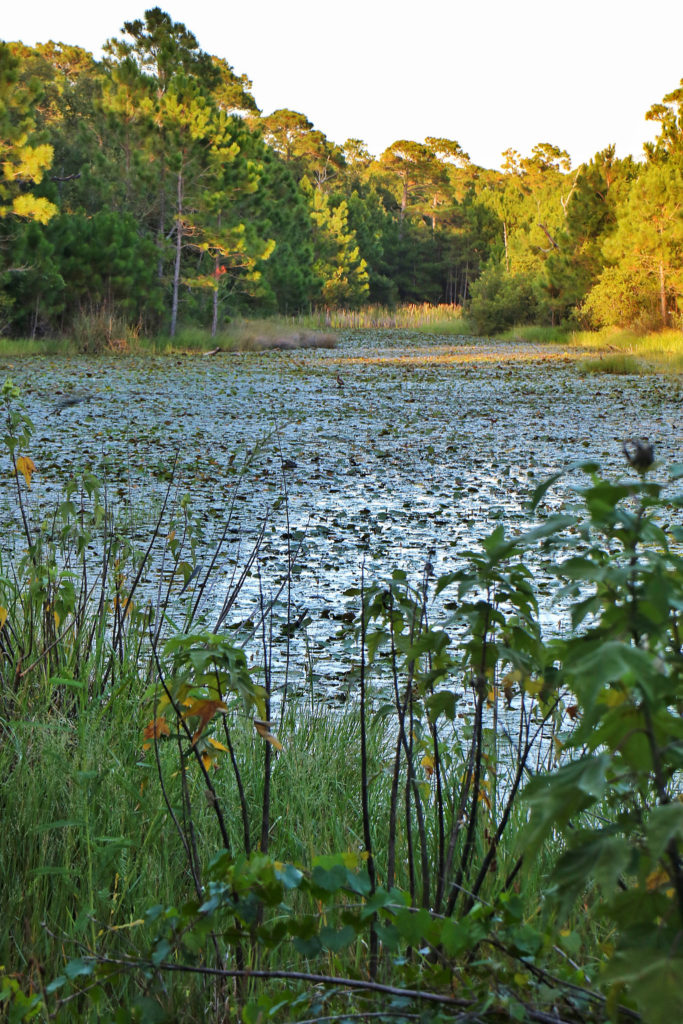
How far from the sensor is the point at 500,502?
563cm

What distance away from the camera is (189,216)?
2112cm

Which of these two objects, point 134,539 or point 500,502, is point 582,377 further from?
point 134,539

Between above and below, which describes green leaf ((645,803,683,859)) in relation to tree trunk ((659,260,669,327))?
below

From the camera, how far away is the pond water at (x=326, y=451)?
4.11m

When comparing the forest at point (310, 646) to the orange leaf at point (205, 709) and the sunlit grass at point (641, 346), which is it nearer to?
the orange leaf at point (205, 709)

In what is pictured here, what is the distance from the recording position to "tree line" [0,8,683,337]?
1745 centimetres

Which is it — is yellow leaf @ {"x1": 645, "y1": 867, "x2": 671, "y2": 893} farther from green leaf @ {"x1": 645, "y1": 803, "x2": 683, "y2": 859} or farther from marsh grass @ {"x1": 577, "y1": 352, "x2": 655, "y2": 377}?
marsh grass @ {"x1": 577, "y1": 352, "x2": 655, "y2": 377}

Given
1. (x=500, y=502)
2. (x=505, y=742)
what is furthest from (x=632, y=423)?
(x=505, y=742)

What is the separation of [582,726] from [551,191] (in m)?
51.2

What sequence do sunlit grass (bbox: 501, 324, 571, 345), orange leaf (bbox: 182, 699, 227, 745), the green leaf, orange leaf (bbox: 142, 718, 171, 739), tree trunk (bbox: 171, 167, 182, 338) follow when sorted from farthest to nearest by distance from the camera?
sunlit grass (bbox: 501, 324, 571, 345) < tree trunk (bbox: 171, 167, 182, 338) < orange leaf (bbox: 142, 718, 171, 739) < orange leaf (bbox: 182, 699, 227, 745) < the green leaf

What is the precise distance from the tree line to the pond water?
269cm

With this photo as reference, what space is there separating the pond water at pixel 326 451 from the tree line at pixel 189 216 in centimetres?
269

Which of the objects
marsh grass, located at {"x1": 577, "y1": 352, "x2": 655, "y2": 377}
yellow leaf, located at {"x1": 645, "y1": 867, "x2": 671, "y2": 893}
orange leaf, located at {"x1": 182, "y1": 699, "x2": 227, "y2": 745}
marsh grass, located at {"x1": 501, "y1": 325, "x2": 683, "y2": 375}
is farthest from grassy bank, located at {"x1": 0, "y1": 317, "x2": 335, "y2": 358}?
yellow leaf, located at {"x1": 645, "y1": 867, "x2": 671, "y2": 893}

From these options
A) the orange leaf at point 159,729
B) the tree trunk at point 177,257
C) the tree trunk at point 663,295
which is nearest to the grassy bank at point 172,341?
the tree trunk at point 177,257
